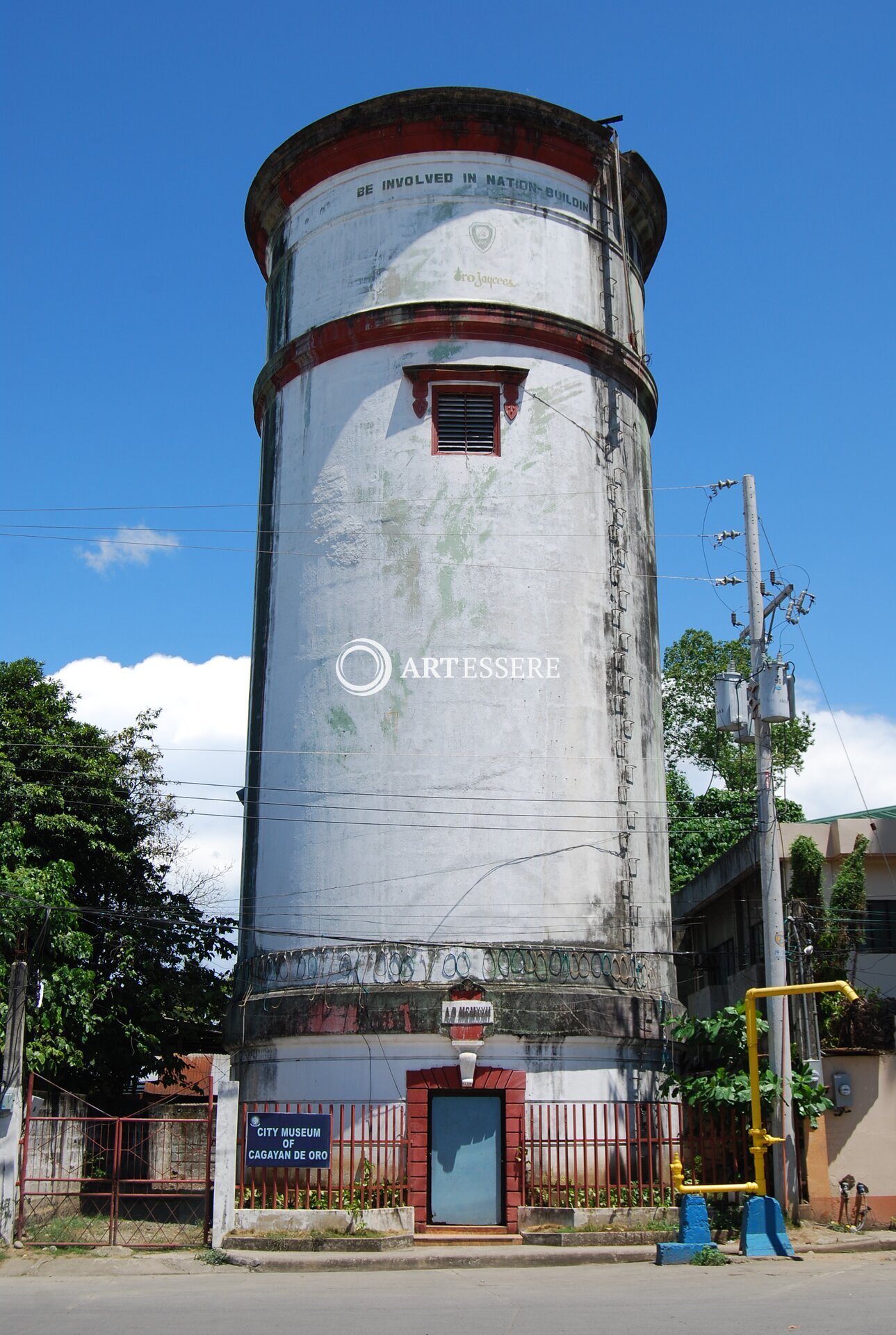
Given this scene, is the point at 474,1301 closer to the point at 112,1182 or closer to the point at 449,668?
the point at 112,1182

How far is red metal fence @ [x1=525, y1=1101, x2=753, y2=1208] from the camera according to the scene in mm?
20203

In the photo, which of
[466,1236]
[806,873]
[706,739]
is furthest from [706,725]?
[466,1236]

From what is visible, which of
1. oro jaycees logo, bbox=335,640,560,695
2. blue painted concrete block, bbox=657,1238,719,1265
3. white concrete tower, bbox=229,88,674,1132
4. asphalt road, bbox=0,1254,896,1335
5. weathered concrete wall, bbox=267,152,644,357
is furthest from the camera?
weathered concrete wall, bbox=267,152,644,357

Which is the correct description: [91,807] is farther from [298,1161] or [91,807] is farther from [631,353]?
[631,353]

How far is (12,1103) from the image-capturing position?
19297 millimetres

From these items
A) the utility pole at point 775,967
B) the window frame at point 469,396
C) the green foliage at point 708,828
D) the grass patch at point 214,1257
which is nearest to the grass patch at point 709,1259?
the utility pole at point 775,967

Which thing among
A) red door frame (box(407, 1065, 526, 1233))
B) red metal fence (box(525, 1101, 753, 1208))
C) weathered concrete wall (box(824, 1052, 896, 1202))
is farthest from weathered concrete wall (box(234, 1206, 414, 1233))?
weathered concrete wall (box(824, 1052, 896, 1202))

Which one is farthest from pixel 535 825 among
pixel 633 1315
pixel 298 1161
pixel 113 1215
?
pixel 633 1315

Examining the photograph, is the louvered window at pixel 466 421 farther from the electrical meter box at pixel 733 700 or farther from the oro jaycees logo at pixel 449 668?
the electrical meter box at pixel 733 700

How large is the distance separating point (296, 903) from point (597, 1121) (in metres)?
6.26

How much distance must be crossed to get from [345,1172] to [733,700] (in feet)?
31.8

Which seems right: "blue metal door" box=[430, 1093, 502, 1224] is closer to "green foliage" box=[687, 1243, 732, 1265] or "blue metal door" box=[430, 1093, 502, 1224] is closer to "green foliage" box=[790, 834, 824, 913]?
"green foliage" box=[687, 1243, 732, 1265]

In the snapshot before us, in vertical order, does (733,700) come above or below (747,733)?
above

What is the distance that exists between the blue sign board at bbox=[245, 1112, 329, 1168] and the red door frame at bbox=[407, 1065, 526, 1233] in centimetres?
245
